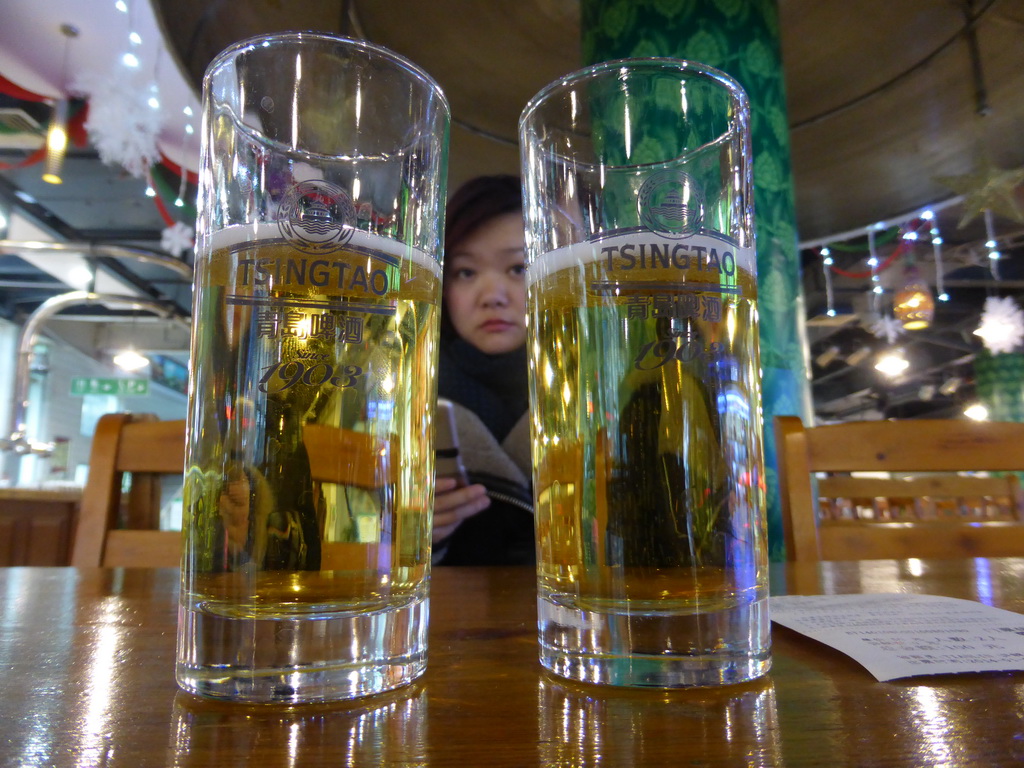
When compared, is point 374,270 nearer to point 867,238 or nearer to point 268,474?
point 268,474

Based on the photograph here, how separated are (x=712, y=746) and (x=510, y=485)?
1.49 meters

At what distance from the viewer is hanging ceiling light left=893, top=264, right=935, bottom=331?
5098 mm

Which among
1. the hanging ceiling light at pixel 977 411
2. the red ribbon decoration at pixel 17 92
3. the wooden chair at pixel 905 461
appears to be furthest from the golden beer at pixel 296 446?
the hanging ceiling light at pixel 977 411

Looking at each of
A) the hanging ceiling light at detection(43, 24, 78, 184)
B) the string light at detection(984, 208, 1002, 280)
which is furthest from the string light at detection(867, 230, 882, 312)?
the hanging ceiling light at detection(43, 24, 78, 184)

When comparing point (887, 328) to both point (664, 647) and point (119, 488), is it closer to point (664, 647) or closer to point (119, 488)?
point (119, 488)

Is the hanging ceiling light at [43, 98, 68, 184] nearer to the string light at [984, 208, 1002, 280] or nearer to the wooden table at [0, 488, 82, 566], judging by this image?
the wooden table at [0, 488, 82, 566]

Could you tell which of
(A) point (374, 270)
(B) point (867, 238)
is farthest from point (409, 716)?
(B) point (867, 238)

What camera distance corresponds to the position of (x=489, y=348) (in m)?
1.90

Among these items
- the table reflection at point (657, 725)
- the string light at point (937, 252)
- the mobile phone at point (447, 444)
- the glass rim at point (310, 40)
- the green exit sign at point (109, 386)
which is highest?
the string light at point (937, 252)

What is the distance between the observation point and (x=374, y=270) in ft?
1.07

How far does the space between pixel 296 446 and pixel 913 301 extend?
6113 mm

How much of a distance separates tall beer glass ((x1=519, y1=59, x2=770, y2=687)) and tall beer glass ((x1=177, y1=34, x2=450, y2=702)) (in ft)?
0.22

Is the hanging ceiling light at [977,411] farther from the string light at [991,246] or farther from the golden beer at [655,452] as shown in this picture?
the golden beer at [655,452]

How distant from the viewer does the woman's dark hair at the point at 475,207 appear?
1.89 metres
